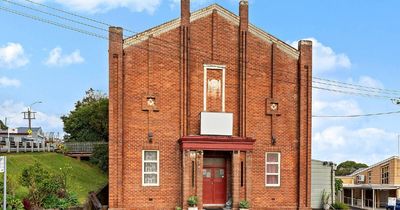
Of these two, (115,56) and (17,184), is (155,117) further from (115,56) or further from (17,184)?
(17,184)

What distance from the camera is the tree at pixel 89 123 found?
59.3m

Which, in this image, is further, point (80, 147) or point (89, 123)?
point (89, 123)

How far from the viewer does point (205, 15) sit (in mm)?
29391

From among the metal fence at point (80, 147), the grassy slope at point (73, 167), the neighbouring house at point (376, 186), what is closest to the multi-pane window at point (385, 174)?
the neighbouring house at point (376, 186)

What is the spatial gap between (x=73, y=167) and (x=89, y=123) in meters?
14.4

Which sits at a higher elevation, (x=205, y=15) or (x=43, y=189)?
(x=205, y=15)

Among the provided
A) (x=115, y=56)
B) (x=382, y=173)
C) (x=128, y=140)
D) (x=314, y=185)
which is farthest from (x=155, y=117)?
(x=382, y=173)

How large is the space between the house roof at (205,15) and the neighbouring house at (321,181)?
309 inches

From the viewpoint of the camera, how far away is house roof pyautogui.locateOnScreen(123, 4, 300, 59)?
93.0 feet

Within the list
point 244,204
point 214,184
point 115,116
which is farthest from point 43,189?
point 244,204

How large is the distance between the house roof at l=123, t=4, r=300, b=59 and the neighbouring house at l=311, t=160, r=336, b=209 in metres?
7.85

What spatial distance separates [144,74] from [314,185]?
1301 centimetres

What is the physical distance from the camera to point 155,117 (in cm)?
2834

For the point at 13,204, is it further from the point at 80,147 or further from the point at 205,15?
the point at 80,147
